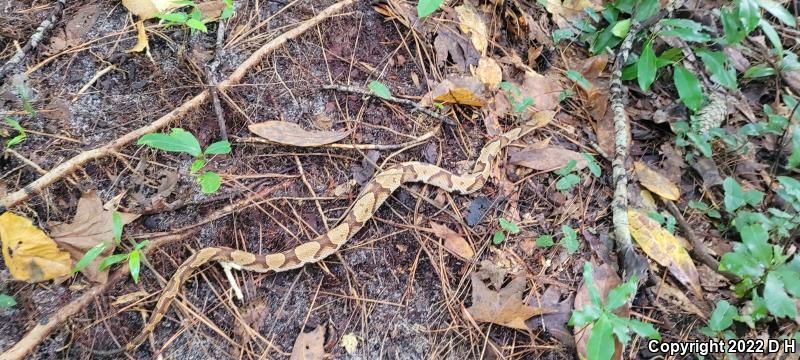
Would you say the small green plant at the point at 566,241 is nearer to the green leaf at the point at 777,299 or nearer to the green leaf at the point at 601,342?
the green leaf at the point at 601,342

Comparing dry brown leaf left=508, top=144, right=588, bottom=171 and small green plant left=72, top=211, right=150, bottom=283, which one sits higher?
small green plant left=72, top=211, right=150, bottom=283

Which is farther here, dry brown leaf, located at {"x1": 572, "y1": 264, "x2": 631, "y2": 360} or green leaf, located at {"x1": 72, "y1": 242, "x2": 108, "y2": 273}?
dry brown leaf, located at {"x1": 572, "y1": 264, "x2": 631, "y2": 360}

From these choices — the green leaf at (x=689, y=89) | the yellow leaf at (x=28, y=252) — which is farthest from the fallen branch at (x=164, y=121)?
the green leaf at (x=689, y=89)

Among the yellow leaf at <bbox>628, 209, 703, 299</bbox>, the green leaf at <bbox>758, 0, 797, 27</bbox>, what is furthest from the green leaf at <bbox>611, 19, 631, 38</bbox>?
the yellow leaf at <bbox>628, 209, 703, 299</bbox>

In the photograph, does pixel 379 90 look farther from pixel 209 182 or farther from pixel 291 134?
pixel 209 182

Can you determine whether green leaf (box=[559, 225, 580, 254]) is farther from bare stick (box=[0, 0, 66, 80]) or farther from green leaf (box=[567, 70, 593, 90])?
bare stick (box=[0, 0, 66, 80])
